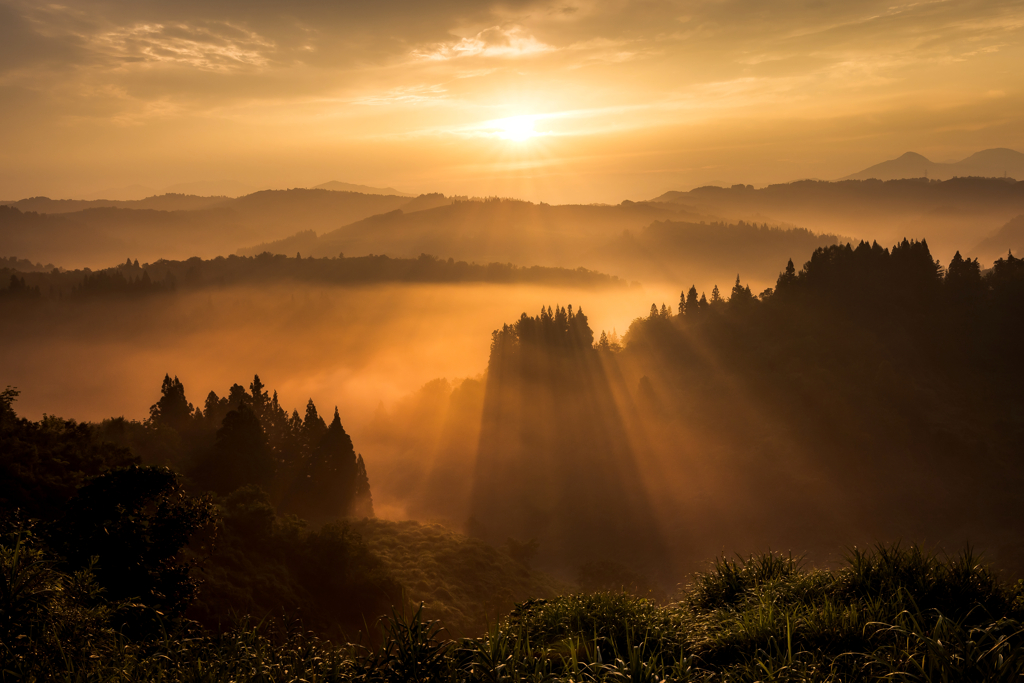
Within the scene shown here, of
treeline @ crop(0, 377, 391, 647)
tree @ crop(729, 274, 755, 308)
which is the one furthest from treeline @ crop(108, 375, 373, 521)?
tree @ crop(729, 274, 755, 308)

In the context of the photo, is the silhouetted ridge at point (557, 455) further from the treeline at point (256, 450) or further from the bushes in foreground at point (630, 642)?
the bushes in foreground at point (630, 642)

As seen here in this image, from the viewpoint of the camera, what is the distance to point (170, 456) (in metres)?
71.7

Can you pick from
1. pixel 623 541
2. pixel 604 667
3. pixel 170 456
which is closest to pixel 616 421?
pixel 623 541

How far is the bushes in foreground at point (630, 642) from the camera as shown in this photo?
945 cm

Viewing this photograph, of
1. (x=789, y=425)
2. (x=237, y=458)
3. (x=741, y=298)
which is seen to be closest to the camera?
(x=237, y=458)

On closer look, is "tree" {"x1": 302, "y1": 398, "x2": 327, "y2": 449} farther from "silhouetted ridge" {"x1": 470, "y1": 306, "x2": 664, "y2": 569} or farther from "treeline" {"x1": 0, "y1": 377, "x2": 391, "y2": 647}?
"silhouetted ridge" {"x1": 470, "y1": 306, "x2": 664, "y2": 569}

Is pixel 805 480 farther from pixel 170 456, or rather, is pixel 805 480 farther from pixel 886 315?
pixel 170 456

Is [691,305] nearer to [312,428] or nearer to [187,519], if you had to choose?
[312,428]

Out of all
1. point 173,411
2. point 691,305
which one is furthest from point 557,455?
point 173,411

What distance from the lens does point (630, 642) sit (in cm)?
1193

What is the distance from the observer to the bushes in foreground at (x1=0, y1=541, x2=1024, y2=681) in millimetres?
9445

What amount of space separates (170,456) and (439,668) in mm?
74713

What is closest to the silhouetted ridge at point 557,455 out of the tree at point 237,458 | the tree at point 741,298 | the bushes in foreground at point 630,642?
the tree at point 741,298

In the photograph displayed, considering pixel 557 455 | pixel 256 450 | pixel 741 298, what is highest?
pixel 741 298
